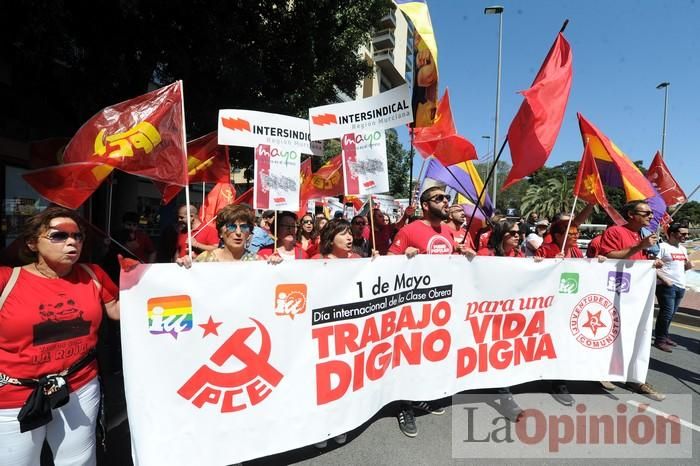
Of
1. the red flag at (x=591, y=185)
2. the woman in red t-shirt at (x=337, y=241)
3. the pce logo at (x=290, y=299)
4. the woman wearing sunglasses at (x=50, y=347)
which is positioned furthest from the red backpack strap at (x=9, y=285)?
the red flag at (x=591, y=185)

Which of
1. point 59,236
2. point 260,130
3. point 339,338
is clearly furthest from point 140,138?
point 339,338

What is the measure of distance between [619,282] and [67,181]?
4.54 meters

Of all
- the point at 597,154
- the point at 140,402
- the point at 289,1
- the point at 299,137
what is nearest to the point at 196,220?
the point at 299,137

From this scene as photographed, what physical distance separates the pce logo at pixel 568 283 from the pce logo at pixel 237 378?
272 cm

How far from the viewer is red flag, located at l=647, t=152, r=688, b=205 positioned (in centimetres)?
494

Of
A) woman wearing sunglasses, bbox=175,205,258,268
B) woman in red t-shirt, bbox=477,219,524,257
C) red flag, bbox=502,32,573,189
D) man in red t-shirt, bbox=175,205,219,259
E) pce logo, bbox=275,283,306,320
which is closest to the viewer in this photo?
pce logo, bbox=275,283,306,320

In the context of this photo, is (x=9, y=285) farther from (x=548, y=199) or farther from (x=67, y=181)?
(x=548, y=199)

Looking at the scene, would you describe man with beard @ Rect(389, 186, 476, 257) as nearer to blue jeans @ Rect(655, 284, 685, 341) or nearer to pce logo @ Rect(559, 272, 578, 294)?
pce logo @ Rect(559, 272, 578, 294)

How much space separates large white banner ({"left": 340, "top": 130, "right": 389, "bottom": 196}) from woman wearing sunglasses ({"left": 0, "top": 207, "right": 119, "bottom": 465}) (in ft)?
6.46

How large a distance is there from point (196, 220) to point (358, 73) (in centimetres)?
597

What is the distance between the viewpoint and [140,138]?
7.70 feet

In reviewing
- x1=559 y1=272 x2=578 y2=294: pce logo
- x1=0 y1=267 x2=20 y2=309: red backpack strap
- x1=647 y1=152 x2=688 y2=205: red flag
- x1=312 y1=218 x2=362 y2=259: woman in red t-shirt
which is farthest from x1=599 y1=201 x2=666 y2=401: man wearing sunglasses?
x1=0 y1=267 x2=20 y2=309: red backpack strap

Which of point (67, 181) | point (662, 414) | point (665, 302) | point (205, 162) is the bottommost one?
point (662, 414)

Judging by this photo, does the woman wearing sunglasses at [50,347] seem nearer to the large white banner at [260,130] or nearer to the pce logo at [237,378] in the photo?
the pce logo at [237,378]
